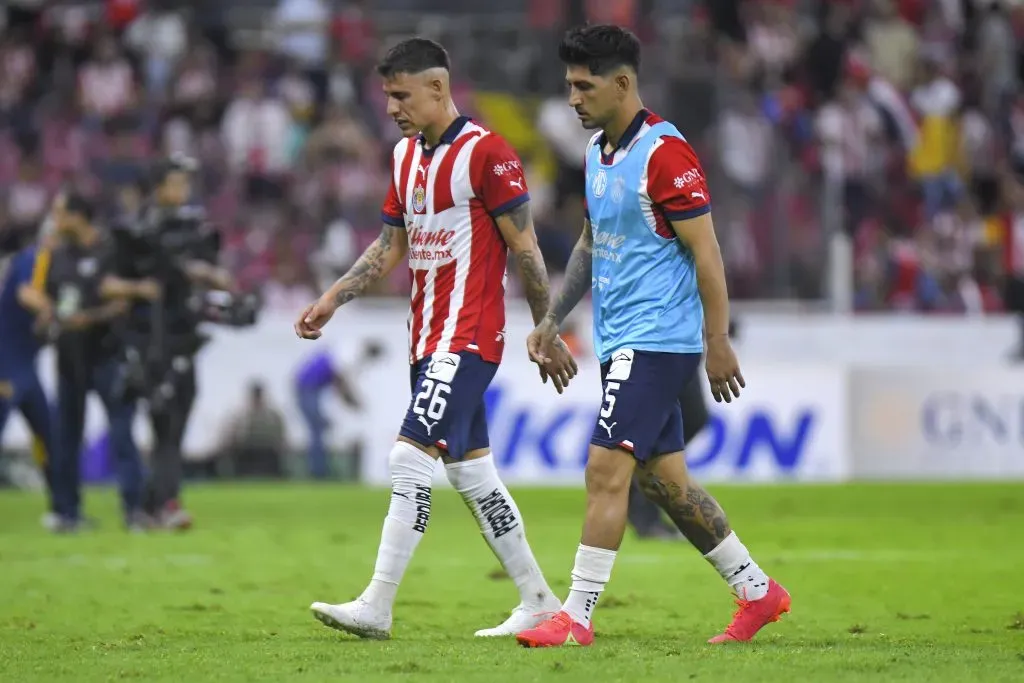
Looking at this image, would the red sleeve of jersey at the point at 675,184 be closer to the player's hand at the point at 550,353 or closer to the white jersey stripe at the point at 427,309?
the player's hand at the point at 550,353

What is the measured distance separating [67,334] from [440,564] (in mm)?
4736

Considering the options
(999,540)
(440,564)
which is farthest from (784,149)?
(440,564)

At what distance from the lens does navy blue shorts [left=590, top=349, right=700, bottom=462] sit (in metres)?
7.02

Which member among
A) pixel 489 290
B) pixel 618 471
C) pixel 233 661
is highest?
pixel 489 290

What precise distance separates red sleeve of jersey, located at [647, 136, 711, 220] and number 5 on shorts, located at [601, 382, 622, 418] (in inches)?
27.5

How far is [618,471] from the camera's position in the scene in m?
7.02

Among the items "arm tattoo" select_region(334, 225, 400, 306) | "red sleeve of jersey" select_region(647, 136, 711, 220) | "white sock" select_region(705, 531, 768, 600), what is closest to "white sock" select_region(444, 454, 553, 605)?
"white sock" select_region(705, 531, 768, 600)

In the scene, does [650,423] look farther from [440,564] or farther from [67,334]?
[67,334]

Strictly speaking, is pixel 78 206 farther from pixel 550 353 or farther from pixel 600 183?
pixel 600 183

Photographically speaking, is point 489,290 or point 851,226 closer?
point 489,290

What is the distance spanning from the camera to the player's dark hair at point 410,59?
7.48 m

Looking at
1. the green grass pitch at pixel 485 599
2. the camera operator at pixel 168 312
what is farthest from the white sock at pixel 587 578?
the camera operator at pixel 168 312

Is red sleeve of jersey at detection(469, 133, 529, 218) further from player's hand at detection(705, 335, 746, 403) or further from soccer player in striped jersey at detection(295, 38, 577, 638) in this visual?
player's hand at detection(705, 335, 746, 403)

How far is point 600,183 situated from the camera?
7.21 meters
